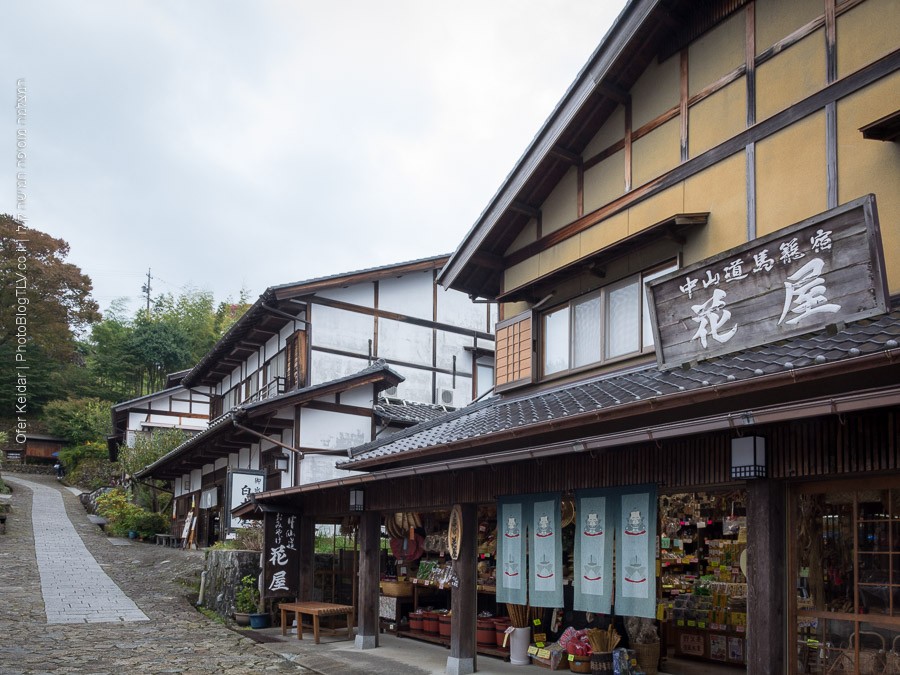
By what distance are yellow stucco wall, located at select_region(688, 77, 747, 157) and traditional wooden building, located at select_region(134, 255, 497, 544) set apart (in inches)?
506

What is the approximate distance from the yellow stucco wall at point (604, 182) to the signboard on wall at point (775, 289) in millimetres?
3401

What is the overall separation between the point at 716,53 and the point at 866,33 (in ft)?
7.80

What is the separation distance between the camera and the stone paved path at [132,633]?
12.8 m

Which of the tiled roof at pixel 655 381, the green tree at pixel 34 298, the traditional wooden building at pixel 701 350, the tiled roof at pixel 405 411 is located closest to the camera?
the tiled roof at pixel 655 381

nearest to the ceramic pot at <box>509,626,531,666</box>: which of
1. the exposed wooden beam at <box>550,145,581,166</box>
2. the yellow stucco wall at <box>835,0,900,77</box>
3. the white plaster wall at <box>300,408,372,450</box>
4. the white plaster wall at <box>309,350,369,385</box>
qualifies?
the exposed wooden beam at <box>550,145,581,166</box>

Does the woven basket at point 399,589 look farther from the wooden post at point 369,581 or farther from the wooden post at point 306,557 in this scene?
the wooden post at point 306,557

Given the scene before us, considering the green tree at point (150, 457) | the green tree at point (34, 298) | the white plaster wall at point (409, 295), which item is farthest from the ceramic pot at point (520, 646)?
the green tree at point (34, 298)

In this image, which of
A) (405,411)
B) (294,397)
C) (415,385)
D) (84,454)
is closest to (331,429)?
(294,397)

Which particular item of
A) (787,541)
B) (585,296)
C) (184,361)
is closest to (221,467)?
(585,296)

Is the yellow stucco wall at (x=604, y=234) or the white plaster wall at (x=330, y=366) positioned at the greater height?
the yellow stucco wall at (x=604, y=234)

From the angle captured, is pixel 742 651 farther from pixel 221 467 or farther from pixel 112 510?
pixel 112 510

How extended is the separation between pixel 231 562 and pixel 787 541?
14.1 metres

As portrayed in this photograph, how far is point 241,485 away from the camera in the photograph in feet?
68.7

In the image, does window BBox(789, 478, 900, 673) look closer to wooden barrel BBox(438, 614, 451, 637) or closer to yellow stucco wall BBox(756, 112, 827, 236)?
yellow stucco wall BBox(756, 112, 827, 236)
